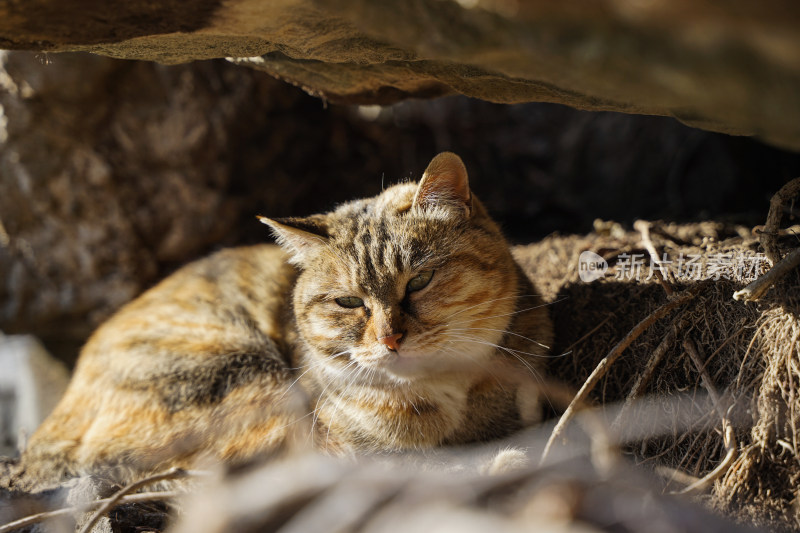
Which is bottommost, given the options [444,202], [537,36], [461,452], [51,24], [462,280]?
[461,452]

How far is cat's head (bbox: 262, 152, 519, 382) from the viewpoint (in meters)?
2.53

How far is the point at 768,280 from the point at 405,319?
54.6 inches

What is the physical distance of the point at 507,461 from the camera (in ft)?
8.10

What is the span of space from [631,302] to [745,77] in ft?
6.32

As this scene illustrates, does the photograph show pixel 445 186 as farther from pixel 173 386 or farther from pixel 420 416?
pixel 173 386

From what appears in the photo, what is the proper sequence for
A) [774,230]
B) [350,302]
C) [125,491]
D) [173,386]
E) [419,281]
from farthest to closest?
[173,386]
[350,302]
[419,281]
[774,230]
[125,491]

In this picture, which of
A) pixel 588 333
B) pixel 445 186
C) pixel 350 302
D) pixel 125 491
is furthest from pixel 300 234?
pixel 588 333

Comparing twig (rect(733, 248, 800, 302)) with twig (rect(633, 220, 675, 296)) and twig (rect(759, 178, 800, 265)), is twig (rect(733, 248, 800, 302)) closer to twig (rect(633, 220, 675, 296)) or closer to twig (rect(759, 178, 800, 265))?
twig (rect(759, 178, 800, 265))

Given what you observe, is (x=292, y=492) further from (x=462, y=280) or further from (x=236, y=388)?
(x=236, y=388)

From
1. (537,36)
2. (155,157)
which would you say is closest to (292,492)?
(537,36)

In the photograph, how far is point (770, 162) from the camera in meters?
4.66

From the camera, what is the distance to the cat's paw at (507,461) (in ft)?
7.97

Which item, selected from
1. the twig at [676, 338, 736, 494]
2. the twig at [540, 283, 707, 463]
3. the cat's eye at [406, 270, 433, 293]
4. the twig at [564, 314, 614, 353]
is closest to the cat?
the cat's eye at [406, 270, 433, 293]

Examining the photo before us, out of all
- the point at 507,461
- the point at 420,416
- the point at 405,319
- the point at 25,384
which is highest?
the point at 405,319
